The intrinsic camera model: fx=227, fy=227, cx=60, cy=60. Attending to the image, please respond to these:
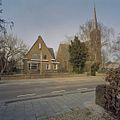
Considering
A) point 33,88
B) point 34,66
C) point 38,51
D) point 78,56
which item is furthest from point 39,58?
point 33,88

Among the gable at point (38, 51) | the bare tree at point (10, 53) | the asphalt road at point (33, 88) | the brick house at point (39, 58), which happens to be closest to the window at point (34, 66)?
the brick house at point (39, 58)

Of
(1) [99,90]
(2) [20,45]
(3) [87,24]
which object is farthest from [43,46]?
(1) [99,90]

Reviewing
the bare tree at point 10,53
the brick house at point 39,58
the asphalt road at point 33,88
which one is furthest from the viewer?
the brick house at point 39,58

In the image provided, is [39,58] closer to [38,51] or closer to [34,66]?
[38,51]

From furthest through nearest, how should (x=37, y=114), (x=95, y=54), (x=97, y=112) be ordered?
(x=95, y=54) → (x=37, y=114) → (x=97, y=112)

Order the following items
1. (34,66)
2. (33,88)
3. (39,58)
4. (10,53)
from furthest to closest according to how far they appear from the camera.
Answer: (39,58), (34,66), (10,53), (33,88)

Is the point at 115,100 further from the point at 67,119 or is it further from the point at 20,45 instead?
the point at 20,45

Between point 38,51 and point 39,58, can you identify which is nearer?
point 39,58

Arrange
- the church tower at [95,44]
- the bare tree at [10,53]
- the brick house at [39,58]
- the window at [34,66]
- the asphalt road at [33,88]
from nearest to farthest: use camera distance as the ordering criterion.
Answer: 1. the asphalt road at [33,88]
2. the bare tree at [10,53]
3. the church tower at [95,44]
4. the brick house at [39,58]
5. the window at [34,66]

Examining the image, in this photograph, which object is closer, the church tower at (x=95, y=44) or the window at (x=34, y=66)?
the church tower at (x=95, y=44)

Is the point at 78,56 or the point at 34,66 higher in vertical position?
the point at 78,56

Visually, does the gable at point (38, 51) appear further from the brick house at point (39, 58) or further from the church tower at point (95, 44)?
the church tower at point (95, 44)

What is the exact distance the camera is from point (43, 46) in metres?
61.6

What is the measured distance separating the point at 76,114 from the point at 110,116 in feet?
4.46
